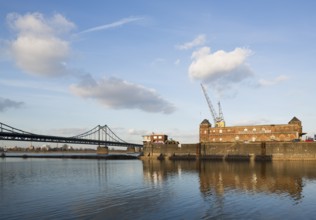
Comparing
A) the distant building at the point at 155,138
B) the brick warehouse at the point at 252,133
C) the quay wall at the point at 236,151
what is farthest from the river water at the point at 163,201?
the distant building at the point at 155,138

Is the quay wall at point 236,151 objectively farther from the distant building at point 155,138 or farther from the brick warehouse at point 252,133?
the distant building at point 155,138

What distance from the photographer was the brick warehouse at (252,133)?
125500 millimetres

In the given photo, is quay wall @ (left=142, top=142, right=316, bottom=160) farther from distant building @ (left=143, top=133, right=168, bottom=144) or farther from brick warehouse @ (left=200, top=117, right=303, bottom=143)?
distant building @ (left=143, top=133, right=168, bottom=144)

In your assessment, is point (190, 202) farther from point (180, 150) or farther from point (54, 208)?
point (180, 150)

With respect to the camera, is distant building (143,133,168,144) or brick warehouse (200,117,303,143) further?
distant building (143,133,168,144)

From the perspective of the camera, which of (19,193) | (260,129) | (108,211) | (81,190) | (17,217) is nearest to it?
(17,217)

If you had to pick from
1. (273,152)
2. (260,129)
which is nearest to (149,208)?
(273,152)

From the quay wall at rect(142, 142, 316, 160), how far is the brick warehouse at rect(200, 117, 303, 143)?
715 centimetres

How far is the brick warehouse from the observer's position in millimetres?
125500

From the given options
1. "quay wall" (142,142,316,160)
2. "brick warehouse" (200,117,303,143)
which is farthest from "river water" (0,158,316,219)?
"brick warehouse" (200,117,303,143)

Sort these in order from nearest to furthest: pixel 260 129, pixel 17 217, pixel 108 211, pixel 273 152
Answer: pixel 17 217
pixel 108 211
pixel 273 152
pixel 260 129

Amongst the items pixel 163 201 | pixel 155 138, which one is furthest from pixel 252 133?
pixel 163 201

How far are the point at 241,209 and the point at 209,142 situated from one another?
10462 centimetres

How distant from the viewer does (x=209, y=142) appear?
137m
